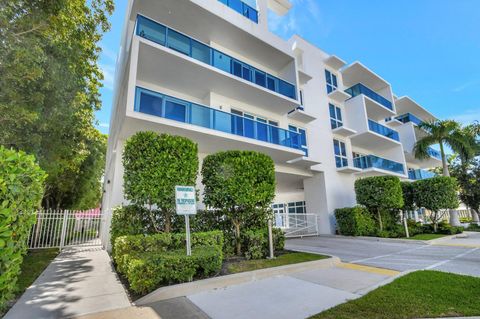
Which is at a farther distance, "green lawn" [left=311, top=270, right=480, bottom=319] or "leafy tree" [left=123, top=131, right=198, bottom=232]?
"leafy tree" [left=123, top=131, right=198, bottom=232]

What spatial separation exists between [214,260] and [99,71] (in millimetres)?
14064

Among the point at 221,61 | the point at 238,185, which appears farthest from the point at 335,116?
the point at 238,185

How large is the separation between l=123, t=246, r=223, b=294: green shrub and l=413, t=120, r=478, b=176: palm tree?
921 inches

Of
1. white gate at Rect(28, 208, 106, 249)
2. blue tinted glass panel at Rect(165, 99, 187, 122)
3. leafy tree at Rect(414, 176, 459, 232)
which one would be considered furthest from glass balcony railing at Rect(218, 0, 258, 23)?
leafy tree at Rect(414, 176, 459, 232)

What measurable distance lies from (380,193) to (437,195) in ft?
15.4

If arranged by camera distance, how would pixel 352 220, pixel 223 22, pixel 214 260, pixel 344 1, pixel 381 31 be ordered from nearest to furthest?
1. pixel 214 260
2. pixel 223 22
3. pixel 344 1
4. pixel 352 220
5. pixel 381 31

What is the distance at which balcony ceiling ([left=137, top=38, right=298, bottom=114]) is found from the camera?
413 inches

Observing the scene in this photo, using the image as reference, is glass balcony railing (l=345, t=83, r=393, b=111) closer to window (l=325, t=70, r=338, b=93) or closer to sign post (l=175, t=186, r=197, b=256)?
window (l=325, t=70, r=338, b=93)

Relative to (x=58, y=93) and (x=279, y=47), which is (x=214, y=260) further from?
(x=279, y=47)

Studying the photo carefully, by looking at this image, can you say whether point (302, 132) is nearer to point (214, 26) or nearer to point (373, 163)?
point (373, 163)

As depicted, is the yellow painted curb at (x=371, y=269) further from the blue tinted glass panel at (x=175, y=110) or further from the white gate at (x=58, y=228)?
the white gate at (x=58, y=228)

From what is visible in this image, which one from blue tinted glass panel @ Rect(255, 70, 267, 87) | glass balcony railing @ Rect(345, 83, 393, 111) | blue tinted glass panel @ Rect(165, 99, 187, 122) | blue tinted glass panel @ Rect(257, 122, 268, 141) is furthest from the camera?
glass balcony railing @ Rect(345, 83, 393, 111)

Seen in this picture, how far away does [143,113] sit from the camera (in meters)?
9.41

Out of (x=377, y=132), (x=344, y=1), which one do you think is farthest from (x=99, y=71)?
(x=377, y=132)
